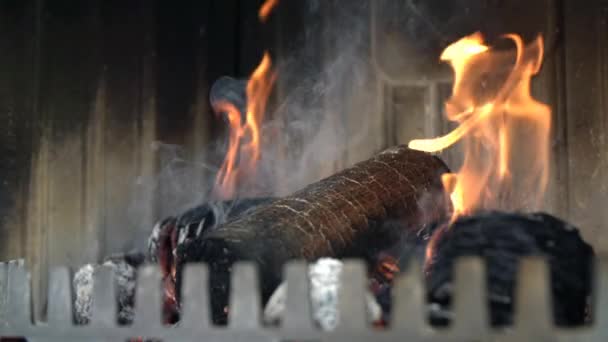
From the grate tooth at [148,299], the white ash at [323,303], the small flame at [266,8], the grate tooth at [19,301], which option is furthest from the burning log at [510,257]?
the small flame at [266,8]

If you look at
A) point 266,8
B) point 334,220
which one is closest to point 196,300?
point 334,220

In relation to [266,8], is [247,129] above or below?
below

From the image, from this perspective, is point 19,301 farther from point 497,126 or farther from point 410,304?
point 497,126

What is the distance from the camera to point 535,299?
1.45 metres

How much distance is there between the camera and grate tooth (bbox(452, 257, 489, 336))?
4.82 feet

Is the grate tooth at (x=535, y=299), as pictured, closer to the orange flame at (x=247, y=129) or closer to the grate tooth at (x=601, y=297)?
the grate tooth at (x=601, y=297)

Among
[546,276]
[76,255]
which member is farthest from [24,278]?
[76,255]

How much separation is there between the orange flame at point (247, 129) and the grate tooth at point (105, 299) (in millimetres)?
2151

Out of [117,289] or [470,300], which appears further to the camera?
[117,289]

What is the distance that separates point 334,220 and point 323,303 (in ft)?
2.88

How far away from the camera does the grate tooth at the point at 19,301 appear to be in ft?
6.22

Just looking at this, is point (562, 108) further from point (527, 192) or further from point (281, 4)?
point (281, 4)

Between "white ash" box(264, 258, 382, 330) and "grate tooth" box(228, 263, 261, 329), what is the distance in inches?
5.6

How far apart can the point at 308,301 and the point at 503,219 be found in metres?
0.68
